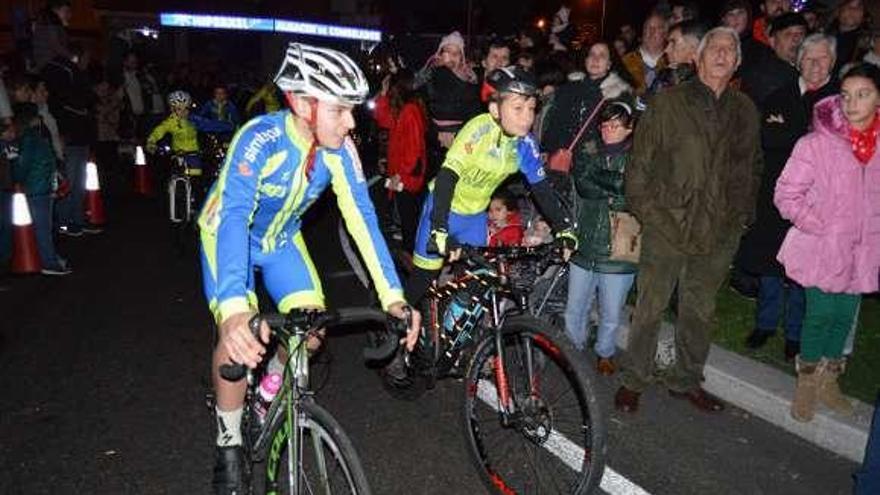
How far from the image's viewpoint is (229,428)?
3.58 meters

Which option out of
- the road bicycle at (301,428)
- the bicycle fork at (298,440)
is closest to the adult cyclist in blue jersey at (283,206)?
the road bicycle at (301,428)

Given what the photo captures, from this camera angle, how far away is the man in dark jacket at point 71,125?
1071 centimetres

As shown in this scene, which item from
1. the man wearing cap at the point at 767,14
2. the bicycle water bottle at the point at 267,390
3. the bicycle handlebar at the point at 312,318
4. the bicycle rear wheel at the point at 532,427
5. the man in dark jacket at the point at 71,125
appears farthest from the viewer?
the man in dark jacket at the point at 71,125

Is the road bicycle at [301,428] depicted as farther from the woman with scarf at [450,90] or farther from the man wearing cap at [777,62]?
the woman with scarf at [450,90]

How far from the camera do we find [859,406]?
509 cm

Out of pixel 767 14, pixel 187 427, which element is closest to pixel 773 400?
pixel 187 427

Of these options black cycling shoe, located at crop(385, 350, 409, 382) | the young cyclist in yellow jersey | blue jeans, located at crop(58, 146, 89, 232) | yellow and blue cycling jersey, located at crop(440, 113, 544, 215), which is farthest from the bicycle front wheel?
blue jeans, located at crop(58, 146, 89, 232)

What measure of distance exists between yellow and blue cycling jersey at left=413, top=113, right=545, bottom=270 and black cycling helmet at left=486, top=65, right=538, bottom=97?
0.36 metres

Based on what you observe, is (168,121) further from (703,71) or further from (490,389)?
(703,71)

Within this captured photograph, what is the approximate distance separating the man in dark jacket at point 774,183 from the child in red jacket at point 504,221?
194cm

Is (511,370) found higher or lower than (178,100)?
lower

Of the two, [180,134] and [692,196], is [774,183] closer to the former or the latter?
[692,196]

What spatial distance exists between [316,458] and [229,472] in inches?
23.7

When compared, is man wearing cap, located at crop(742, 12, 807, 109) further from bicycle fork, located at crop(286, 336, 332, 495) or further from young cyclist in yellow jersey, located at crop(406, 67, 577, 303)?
bicycle fork, located at crop(286, 336, 332, 495)
